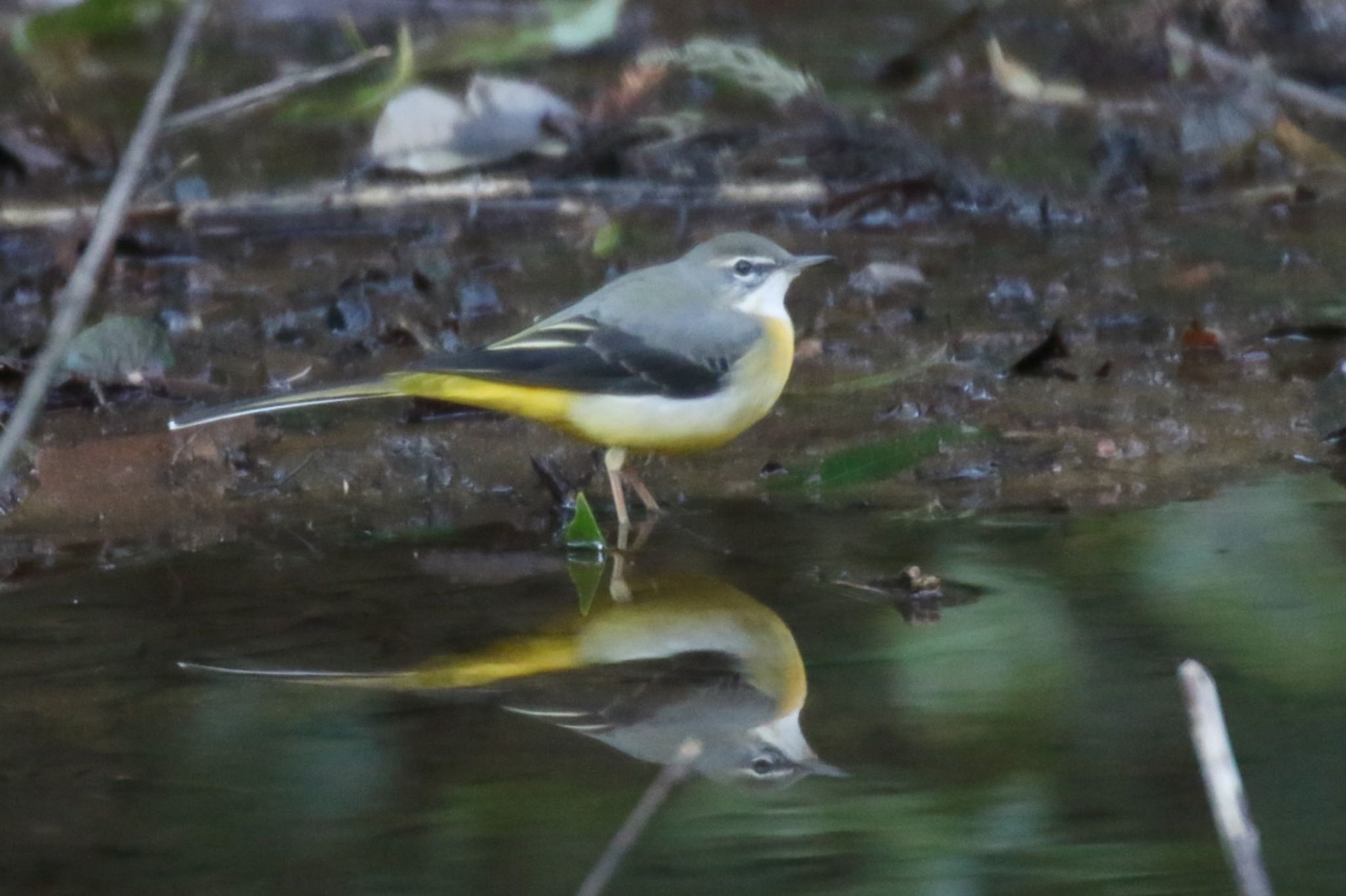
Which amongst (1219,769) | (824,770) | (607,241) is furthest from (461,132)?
(1219,769)

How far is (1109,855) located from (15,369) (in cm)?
454

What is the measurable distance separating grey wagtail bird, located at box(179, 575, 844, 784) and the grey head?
5.86ft

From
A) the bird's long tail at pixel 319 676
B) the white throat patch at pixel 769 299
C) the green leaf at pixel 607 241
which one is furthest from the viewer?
the green leaf at pixel 607 241

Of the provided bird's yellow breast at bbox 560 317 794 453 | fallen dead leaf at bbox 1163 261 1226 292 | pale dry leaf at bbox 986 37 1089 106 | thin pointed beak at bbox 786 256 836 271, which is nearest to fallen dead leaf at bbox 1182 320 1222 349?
fallen dead leaf at bbox 1163 261 1226 292

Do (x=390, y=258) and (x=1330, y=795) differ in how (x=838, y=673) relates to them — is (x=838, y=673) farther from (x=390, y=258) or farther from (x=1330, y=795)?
(x=390, y=258)

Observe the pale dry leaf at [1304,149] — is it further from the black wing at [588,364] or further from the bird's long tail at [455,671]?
the bird's long tail at [455,671]

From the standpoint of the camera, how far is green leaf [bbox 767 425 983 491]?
5383mm

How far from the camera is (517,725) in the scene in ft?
12.2

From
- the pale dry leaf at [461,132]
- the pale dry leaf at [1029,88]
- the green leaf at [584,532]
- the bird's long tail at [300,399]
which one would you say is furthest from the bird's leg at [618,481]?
the pale dry leaf at [1029,88]

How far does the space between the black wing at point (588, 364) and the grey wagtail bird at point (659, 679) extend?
987 mm

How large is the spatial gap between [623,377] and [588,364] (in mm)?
115

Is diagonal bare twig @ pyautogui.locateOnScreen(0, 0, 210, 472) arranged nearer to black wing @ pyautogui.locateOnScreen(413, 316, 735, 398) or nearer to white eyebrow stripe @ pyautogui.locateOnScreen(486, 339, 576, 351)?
black wing @ pyautogui.locateOnScreen(413, 316, 735, 398)

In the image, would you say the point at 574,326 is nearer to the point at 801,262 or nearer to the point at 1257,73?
the point at 801,262

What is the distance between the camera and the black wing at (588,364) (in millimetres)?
5324
